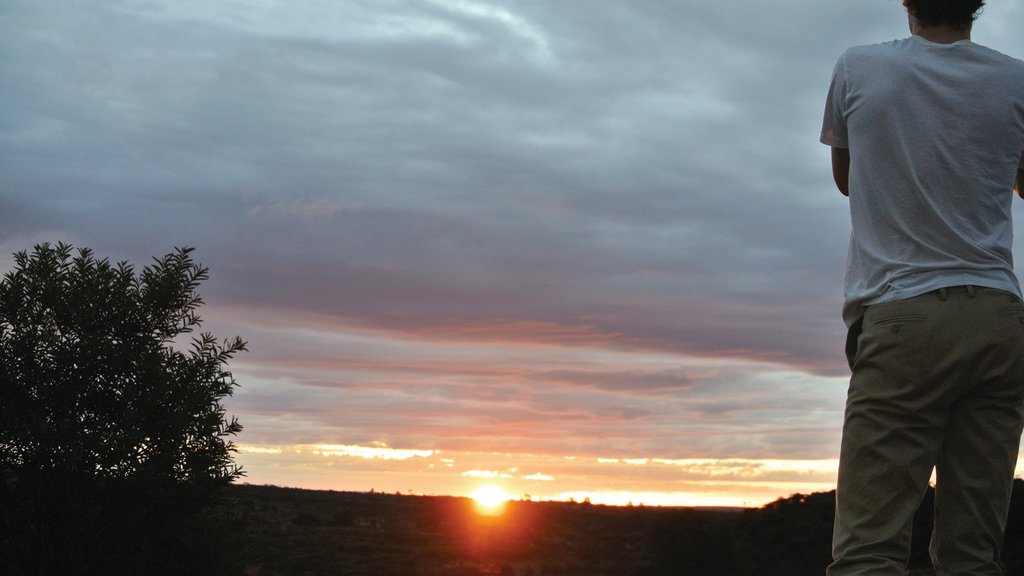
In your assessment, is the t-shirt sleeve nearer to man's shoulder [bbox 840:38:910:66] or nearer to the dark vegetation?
man's shoulder [bbox 840:38:910:66]

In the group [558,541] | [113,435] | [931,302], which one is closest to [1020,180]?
[931,302]

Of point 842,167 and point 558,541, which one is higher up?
point 842,167

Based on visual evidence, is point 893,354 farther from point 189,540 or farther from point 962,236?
point 189,540

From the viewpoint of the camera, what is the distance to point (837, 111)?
315 cm

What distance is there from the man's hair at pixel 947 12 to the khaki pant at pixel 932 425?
0.96 meters

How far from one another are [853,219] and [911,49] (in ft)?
1.85

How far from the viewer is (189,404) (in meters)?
9.94

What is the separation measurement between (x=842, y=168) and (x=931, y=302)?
0.65 metres

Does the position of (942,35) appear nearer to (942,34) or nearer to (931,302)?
(942,34)

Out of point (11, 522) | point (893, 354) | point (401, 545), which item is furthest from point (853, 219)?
point (401, 545)

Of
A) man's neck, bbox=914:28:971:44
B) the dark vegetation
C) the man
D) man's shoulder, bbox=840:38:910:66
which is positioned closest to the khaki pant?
the man

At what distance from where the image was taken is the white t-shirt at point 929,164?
284cm

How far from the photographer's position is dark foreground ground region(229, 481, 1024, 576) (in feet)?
50.4

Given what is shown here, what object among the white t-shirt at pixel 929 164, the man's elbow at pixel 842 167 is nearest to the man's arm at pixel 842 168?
the man's elbow at pixel 842 167
